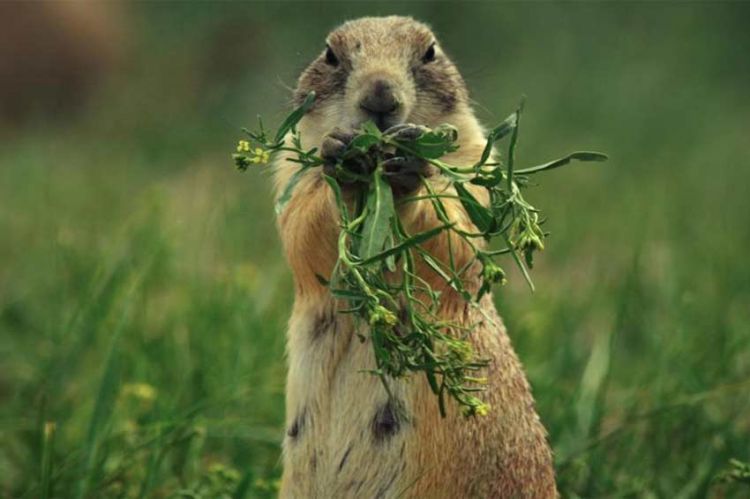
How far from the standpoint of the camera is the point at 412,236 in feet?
10.9

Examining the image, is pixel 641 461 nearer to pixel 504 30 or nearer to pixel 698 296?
pixel 698 296

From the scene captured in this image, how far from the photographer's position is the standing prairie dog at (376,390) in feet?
12.4

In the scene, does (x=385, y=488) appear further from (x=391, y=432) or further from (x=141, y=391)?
(x=141, y=391)

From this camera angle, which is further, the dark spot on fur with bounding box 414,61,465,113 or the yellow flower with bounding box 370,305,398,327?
the dark spot on fur with bounding box 414,61,465,113

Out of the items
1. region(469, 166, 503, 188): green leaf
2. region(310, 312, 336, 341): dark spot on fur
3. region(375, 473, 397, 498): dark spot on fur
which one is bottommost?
region(375, 473, 397, 498): dark spot on fur

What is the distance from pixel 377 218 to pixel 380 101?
553 millimetres

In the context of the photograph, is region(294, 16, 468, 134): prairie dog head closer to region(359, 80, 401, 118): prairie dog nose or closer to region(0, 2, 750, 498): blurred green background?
region(359, 80, 401, 118): prairie dog nose

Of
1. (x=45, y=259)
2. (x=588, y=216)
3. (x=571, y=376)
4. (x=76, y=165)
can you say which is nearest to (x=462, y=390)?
(x=571, y=376)

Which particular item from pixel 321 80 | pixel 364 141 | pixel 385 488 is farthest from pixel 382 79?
pixel 385 488

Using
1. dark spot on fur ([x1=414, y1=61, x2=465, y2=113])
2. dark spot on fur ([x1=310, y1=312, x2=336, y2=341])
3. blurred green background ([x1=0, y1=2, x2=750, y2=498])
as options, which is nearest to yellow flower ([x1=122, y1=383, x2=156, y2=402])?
blurred green background ([x1=0, y1=2, x2=750, y2=498])

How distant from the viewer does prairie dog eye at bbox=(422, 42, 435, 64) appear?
13.8 feet

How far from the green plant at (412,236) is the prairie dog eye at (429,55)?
0.75 meters

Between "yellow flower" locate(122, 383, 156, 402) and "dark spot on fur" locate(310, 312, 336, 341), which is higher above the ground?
"dark spot on fur" locate(310, 312, 336, 341)

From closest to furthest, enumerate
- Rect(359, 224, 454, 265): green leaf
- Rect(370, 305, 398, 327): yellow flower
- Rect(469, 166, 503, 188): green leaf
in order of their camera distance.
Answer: Rect(370, 305, 398, 327): yellow flower → Rect(359, 224, 454, 265): green leaf → Rect(469, 166, 503, 188): green leaf
